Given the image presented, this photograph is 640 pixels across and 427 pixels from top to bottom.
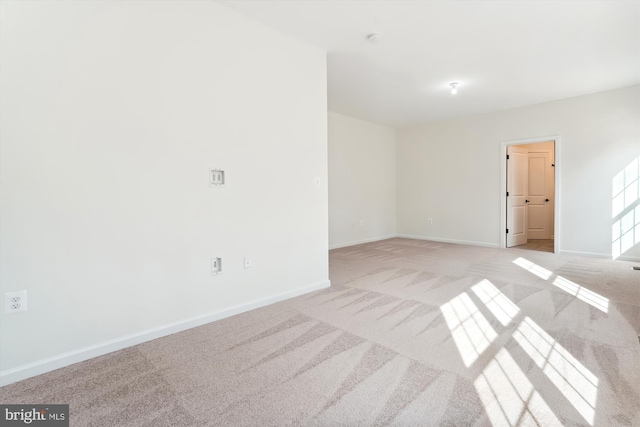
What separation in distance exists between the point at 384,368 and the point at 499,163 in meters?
5.34

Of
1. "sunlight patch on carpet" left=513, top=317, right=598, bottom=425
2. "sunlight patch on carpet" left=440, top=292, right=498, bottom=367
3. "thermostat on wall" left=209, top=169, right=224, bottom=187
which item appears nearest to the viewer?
"sunlight patch on carpet" left=513, top=317, right=598, bottom=425

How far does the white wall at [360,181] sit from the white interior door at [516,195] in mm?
2434

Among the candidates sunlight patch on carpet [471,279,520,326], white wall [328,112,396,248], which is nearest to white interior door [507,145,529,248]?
white wall [328,112,396,248]

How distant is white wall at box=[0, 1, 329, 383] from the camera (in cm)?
174

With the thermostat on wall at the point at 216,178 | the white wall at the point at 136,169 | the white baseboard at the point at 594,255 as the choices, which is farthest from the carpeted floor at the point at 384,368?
the white baseboard at the point at 594,255

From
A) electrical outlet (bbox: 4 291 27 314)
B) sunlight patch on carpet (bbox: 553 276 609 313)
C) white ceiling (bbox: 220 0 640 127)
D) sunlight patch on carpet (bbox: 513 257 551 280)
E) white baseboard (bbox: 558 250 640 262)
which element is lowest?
sunlight patch on carpet (bbox: 553 276 609 313)

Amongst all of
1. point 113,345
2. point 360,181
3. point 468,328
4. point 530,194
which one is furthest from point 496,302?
point 530,194

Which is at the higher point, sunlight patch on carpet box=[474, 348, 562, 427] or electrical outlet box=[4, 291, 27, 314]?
electrical outlet box=[4, 291, 27, 314]

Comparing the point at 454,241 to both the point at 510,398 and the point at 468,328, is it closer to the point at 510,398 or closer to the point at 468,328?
the point at 468,328

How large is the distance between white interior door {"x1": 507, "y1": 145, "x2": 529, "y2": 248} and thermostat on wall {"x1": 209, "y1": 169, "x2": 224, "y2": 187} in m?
5.50

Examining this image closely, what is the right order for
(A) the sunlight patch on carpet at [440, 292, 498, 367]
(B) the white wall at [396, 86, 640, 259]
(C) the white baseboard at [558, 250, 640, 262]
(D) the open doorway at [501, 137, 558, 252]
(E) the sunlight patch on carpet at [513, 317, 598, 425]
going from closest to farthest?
(E) the sunlight patch on carpet at [513, 317, 598, 425] → (A) the sunlight patch on carpet at [440, 292, 498, 367] → (C) the white baseboard at [558, 250, 640, 262] → (B) the white wall at [396, 86, 640, 259] → (D) the open doorway at [501, 137, 558, 252]

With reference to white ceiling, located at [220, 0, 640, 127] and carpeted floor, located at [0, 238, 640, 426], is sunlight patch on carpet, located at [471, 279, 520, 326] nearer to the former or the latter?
carpeted floor, located at [0, 238, 640, 426]

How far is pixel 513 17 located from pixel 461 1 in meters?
0.62

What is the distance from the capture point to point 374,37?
3.00m
